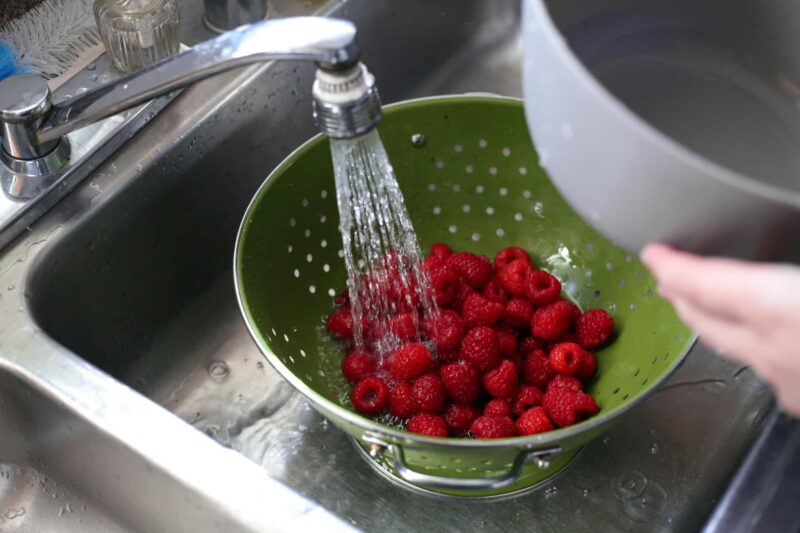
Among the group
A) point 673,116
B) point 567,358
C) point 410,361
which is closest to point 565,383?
point 567,358

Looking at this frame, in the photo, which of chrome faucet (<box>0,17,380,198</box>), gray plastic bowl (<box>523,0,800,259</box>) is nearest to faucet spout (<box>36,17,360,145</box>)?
chrome faucet (<box>0,17,380,198</box>)

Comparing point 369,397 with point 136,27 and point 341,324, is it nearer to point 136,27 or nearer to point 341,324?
point 341,324

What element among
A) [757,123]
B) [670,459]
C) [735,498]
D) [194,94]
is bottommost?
[670,459]

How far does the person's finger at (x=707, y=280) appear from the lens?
1.22 feet

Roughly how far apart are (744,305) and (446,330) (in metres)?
0.42

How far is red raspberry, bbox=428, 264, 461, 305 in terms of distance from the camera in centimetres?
81

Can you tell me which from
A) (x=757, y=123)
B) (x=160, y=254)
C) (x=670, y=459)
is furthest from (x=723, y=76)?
(x=160, y=254)

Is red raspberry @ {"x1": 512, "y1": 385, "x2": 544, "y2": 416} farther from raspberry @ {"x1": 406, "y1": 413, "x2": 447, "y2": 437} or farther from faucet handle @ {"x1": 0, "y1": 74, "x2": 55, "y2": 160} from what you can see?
faucet handle @ {"x1": 0, "y1": 74, "x2": 55, "y2": 160}

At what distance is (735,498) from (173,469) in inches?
14.1

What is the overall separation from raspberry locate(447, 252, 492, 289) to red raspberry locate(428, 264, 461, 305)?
0.04 feet

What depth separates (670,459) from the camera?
2.54 ft

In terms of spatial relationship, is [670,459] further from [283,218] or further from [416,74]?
[416,74]

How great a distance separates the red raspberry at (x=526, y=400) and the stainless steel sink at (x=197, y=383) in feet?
0.22

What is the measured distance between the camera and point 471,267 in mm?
826
